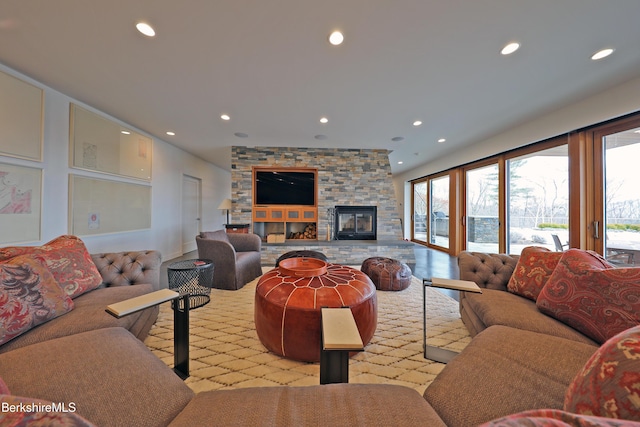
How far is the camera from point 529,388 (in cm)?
83

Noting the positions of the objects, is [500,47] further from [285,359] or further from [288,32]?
[285,359]

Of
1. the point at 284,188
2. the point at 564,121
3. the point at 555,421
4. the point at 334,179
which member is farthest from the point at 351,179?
the point at 555,421

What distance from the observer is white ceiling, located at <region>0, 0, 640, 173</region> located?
1.56 metres

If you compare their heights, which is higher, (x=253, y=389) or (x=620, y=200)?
(x=620, y=200)

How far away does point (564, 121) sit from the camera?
2.91 metres

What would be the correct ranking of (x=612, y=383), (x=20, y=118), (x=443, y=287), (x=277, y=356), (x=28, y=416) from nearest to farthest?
(x=28, y=416) < (x=612, y=383) < (x=443, y=287) < (x=277, y=356) < (x=20, y=118)

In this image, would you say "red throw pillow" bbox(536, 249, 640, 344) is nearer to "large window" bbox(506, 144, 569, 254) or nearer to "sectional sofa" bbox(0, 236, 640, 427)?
"sectional sofa" bbox(0, 236, 640, 427)

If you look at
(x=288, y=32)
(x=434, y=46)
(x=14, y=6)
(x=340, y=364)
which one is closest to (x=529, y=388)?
(x=340, y=364)

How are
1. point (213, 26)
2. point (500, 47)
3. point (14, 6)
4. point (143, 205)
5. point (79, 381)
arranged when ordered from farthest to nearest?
point (143, 205), point (500, 47), point (213, 26), point (14, 6), point (79, 381)

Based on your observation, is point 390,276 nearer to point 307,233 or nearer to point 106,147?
point 307,233

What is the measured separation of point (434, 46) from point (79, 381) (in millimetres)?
3005

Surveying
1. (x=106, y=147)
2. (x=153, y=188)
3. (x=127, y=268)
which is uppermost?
(x=106, y=147)

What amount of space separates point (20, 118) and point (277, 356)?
366cm

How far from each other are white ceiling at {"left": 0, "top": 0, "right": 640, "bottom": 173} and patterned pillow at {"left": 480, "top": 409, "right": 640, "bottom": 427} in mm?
2113
